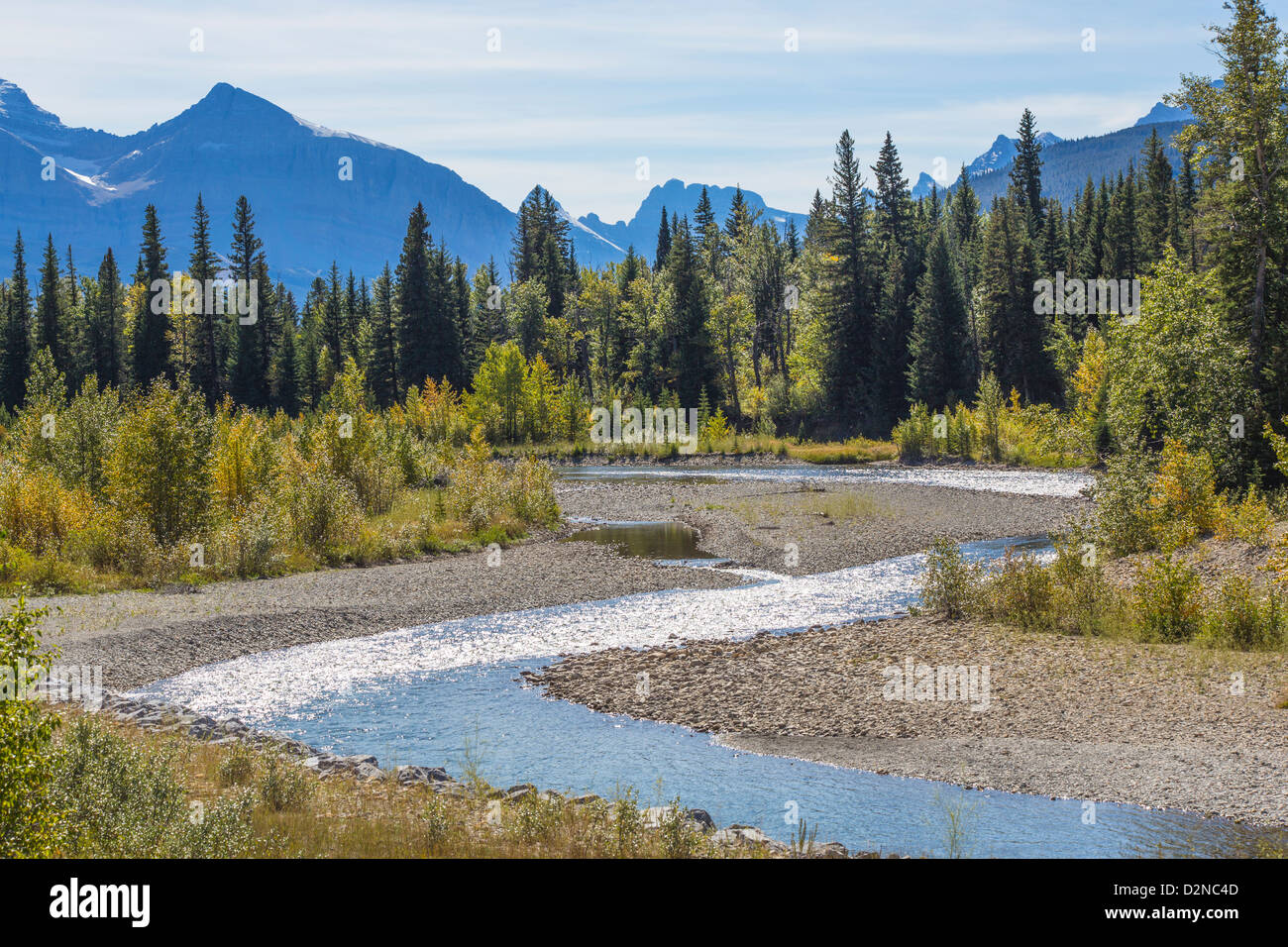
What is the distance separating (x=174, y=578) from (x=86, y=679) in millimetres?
9679

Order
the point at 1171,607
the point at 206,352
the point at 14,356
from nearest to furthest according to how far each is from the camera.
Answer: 1. the point at 1171,607
2. the point at 206,352
3. the point at 14,356

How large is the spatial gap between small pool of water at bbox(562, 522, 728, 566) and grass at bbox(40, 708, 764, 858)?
73.1 ft

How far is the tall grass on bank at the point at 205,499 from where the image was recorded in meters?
28.4

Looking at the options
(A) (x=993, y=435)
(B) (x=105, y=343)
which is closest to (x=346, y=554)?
(A) (x=993, y=435)

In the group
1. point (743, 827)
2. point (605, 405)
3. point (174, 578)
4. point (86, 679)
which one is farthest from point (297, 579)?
point (605, 405)

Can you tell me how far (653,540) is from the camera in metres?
40.3

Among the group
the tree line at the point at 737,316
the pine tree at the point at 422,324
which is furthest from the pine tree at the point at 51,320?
the pine tree at the point at 422,324

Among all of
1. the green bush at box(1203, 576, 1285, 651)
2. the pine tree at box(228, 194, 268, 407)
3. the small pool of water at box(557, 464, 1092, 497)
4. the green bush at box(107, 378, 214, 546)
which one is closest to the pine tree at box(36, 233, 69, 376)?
the pine tree at box(228, 194, 268, 407)

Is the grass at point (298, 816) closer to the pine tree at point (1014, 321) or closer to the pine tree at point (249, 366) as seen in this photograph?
the pine tree at point (1014, 321)

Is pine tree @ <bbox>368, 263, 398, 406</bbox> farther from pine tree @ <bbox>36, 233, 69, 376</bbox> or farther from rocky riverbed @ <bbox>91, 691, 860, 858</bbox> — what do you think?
rocky riverbed @ <bbox>91, 691, 860, 858</bbox>

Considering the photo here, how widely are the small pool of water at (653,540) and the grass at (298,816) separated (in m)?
22.3

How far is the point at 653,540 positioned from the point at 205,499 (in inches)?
681

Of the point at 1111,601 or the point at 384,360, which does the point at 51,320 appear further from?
the point at 1111,601
